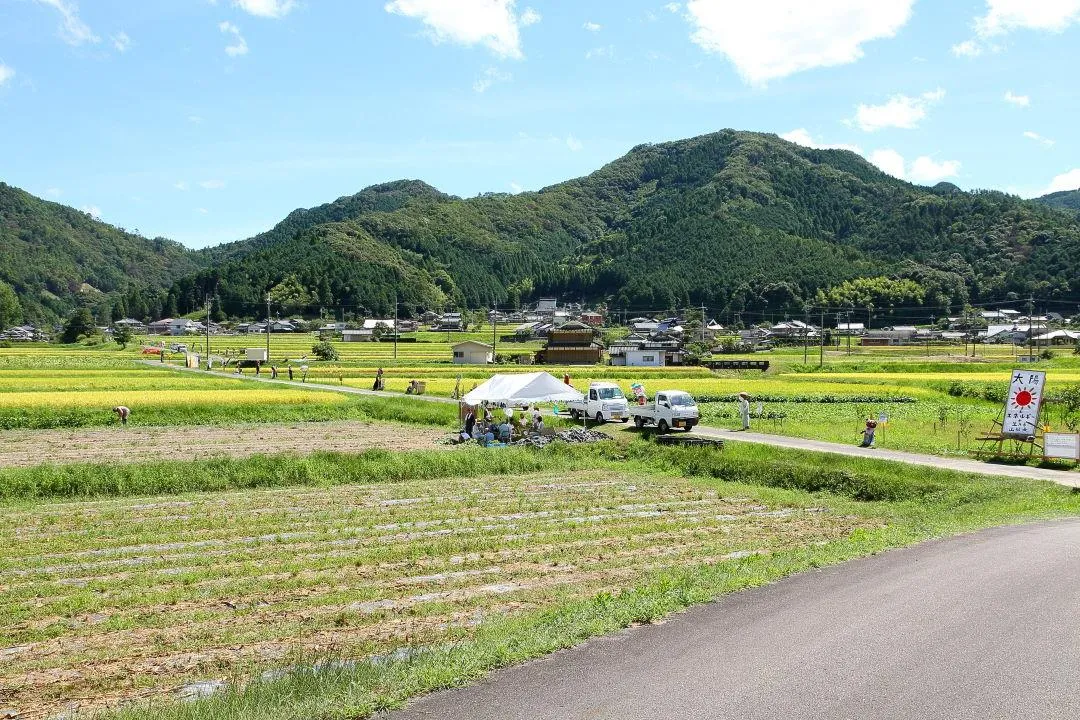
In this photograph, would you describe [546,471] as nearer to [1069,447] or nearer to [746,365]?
[1069,447]

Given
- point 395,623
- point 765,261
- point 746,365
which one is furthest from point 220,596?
point 765,261

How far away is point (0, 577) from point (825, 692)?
11355 mm

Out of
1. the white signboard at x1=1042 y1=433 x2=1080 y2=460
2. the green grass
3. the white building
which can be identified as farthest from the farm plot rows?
the white building

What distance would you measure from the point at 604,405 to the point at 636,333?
108901 millimetres

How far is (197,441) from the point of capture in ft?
96.3

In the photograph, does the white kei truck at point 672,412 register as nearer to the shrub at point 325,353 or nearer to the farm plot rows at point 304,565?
the farm plot rows at point 304,565

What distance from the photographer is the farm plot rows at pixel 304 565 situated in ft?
30.1

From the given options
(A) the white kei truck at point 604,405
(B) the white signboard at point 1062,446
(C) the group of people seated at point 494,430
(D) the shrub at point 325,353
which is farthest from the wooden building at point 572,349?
(B) the white signboard at point 1062,446

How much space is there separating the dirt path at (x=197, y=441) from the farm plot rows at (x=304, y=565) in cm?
700

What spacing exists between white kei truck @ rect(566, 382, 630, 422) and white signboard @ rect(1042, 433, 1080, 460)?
14.7m

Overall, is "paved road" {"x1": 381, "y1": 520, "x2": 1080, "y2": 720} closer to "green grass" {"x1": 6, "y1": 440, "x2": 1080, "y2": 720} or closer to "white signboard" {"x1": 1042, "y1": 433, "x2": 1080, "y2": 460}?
"green grass" {"x1": 6, "y1": 440, "x2": 1080, "y2": 720}

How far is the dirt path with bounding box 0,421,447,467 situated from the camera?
25.4 m

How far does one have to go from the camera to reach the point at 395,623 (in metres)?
10.2

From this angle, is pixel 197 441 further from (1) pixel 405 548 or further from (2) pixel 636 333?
(2) pixel 636 333
